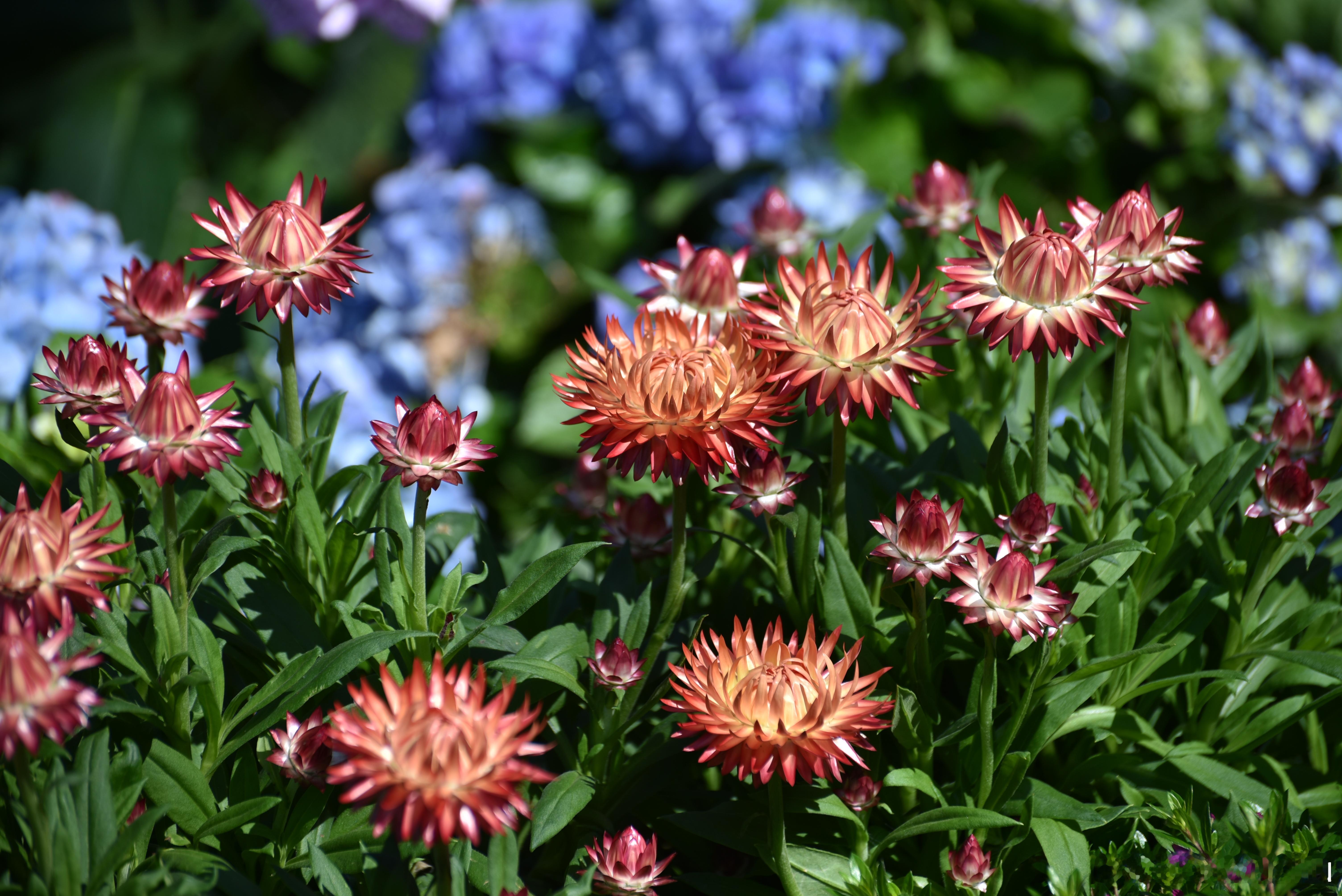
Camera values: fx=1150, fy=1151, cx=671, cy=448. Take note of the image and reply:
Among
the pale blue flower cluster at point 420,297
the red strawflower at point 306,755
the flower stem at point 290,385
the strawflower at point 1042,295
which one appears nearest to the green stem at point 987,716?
the strawflower at point 1042,295

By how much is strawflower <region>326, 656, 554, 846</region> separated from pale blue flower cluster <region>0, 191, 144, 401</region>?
128cm

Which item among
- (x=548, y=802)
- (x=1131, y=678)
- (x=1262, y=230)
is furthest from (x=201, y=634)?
(x=1262, y=230)

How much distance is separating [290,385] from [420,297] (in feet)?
6.76

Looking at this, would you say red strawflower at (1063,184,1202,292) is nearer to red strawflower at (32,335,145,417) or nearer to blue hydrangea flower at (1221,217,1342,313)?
red strawflower at (32,335,145,417)

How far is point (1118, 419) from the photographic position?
3.90 feet

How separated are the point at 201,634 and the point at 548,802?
0.36 meters

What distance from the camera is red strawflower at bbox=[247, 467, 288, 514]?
1.17 meters

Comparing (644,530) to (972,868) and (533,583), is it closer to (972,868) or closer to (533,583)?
(533,583)

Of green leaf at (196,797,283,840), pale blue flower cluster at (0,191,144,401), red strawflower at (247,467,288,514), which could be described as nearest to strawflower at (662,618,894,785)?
green leaf at (196,797,283,840)

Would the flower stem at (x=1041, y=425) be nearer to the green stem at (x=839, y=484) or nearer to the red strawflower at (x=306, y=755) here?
the green stem at (x=839, y=484)

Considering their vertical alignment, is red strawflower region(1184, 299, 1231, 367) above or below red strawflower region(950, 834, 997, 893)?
above

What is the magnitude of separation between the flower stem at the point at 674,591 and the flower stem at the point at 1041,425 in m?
0.33

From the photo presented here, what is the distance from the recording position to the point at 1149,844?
3.95 ft

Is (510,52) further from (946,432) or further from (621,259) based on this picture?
(946,432)
